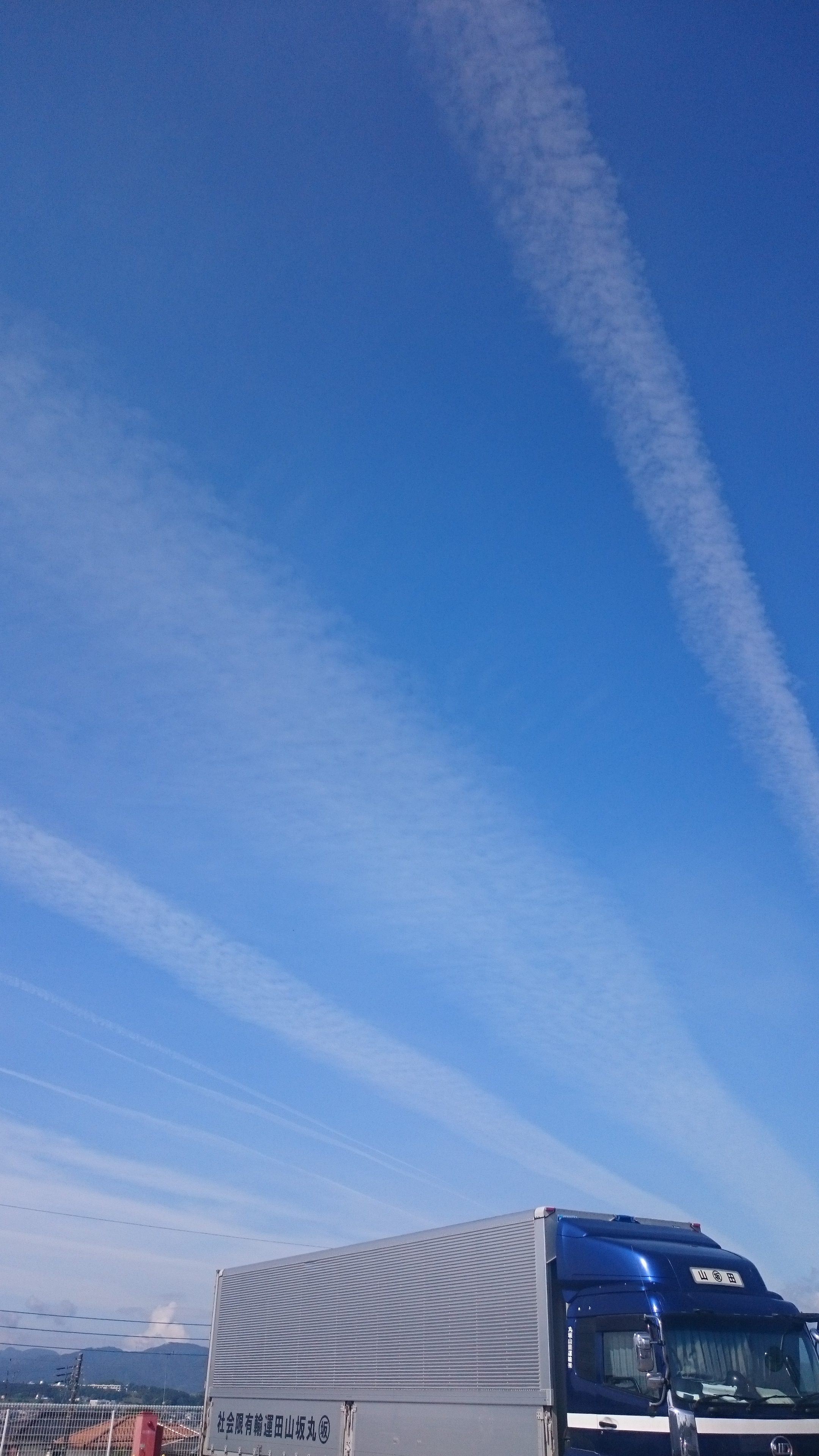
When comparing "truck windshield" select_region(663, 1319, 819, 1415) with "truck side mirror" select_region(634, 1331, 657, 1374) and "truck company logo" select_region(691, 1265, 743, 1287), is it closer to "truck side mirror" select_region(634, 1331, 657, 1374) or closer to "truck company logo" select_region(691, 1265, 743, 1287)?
"truck side mirror" select_region(634, 1331, 657, 1374)

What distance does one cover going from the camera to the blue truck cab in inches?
479

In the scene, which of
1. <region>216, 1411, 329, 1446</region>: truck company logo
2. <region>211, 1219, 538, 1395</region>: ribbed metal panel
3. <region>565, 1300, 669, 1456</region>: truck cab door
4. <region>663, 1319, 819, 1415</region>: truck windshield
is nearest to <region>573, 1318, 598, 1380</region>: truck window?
<region>565, 1300, 669, 1456</region>: truck cab door

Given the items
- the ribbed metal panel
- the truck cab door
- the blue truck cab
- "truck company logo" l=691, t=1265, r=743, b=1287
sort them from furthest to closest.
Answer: the ribbed metal panel
"truck company logo" l=691, t=1265, r=743, b=1287
the truck cab door
the blue truck cab

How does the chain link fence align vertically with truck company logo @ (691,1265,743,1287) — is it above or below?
below

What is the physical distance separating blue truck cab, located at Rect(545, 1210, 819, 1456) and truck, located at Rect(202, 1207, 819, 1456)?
0.02 meters

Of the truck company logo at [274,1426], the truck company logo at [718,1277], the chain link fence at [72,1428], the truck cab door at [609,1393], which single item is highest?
the truck company logo at [718,1277]

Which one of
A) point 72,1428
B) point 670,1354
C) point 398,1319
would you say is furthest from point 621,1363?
point 72,1428

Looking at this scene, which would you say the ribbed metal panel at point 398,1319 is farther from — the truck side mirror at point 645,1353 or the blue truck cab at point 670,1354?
the truck side mirror at point 645,1353

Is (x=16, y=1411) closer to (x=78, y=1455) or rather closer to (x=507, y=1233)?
(x=78, y=1455)

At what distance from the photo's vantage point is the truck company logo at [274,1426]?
18.0 m

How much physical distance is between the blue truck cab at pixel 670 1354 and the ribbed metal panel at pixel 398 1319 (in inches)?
25.8

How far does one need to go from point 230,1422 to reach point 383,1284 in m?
6.85

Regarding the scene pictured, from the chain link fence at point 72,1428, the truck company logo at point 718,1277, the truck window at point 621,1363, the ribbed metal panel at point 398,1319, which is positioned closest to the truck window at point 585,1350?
the truck window at point 621,1363

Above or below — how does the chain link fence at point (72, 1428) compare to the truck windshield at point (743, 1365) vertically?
below
